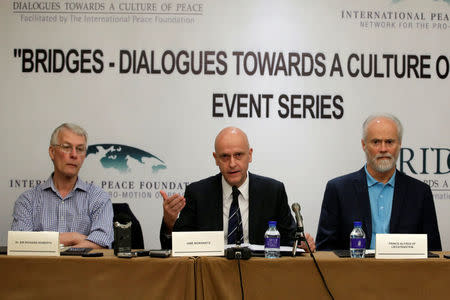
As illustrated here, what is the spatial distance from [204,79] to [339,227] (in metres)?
1.64

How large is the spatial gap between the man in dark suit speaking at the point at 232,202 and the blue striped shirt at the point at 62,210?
26.3 inches

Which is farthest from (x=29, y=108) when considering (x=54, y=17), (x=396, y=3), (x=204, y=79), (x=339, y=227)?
(x=396, y=3)

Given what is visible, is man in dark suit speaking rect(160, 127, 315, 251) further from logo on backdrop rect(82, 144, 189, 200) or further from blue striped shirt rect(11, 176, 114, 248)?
logo on backdrop rect(82, 144, 189, 200)

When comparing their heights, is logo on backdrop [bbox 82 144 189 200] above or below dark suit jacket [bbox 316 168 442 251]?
above

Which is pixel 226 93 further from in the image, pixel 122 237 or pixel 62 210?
pixel 122 237

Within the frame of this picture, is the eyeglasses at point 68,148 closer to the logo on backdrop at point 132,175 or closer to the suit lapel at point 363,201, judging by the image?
the logo on backdrop at point 132,175

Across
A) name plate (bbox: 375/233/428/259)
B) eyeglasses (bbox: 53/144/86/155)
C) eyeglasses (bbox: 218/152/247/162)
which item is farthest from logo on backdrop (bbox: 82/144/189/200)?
name plate (bbox: 375/233/428/259)

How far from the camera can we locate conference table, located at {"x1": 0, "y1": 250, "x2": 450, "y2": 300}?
2.57m

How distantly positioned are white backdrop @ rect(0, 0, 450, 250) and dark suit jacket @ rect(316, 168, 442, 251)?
0.77 metres

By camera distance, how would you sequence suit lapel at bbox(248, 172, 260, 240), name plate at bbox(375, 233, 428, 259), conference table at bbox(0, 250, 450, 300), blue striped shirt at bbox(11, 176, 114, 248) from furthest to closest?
blue striped shirt at bbox(11, 176, 114, 248) < suit lapel at bbox(248, 172, 260, 240) < name plate at bbox(375, 233, 428, 259) < conference table at bbox(0, 250, 450, 300)

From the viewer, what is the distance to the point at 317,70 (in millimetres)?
4414

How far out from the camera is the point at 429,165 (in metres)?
4.42

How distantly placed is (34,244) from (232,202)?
1237mm

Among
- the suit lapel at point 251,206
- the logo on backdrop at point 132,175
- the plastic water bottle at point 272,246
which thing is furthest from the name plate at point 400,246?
the logo on backdrop at point 132,175
